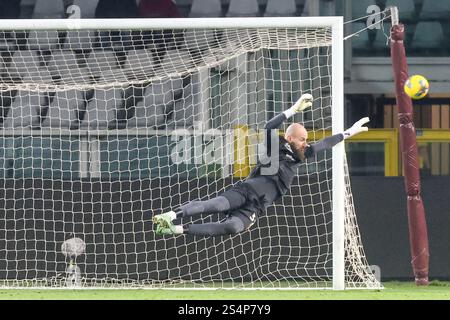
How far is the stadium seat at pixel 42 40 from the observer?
563 inches

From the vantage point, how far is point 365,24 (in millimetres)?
14391

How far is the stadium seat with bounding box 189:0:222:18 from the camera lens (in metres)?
14.7

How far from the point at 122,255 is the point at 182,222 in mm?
558

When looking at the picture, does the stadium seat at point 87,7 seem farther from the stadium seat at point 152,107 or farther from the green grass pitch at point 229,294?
the green grass pitch at point 229,294

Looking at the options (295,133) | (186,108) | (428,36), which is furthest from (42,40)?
(428,36)

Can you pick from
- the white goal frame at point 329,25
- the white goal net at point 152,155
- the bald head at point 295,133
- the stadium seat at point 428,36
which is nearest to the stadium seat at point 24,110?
the white goal net at point 152,155

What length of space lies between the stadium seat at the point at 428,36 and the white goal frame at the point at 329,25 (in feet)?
7.30

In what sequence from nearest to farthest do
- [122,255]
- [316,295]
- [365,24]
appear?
1. [316,295]
2. [122,255]
3. [365,24]

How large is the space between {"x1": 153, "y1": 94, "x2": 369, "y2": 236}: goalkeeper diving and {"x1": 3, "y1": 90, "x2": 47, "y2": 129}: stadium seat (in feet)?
6.73

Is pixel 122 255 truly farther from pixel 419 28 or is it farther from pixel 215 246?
pixel 419 28

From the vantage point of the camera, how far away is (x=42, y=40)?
47.3 ft

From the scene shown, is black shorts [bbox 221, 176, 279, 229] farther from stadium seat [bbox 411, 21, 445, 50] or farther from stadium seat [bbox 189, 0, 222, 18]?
stadium seat [bbox 411, 21, 445, 50]

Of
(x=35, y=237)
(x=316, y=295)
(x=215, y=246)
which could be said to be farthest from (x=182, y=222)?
(x=316, y=295)

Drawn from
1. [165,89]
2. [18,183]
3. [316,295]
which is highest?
[165,89]
